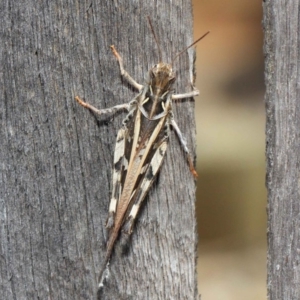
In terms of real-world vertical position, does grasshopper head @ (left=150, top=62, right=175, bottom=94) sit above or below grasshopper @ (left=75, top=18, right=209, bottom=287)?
above

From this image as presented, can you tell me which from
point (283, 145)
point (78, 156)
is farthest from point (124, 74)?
point (283, 145)

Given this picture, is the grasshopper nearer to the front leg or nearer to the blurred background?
the front leg

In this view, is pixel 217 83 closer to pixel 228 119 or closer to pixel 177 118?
A: pixel 228 119

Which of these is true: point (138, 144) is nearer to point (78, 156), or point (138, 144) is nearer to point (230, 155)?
point (78, 156)

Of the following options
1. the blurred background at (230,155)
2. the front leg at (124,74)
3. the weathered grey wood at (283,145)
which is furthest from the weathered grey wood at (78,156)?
the blurred background at (230,155)

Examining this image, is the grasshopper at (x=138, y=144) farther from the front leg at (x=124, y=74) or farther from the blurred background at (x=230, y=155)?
the blurred background at (x=230, y=155)

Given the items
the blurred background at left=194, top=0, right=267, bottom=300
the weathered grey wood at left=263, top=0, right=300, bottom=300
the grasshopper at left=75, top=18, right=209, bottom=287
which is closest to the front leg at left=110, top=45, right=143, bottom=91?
the grasshopper at left=75, top=18, right=209, bottom=287

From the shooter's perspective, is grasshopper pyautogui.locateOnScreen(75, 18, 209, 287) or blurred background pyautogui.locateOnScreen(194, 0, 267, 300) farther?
blurred background pyautogui.locateOnScreen(194, 0, 267, 300)
